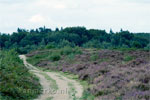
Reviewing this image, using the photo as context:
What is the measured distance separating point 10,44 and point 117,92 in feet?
278

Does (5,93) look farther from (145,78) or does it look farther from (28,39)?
(28,39)

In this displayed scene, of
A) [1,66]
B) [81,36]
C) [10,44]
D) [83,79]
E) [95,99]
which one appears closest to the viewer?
[95,99]

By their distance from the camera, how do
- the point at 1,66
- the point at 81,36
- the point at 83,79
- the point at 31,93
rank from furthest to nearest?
the point at 81,36, the point at 83,79, the point at 1,66, the point at 31,93

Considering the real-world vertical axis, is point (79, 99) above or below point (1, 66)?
below

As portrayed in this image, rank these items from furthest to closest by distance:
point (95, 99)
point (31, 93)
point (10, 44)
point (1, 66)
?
point (10, 44) → point (1, 66) → point (31, 93) → point (95, 99)

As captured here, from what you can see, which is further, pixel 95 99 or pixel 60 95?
pixel 60 95

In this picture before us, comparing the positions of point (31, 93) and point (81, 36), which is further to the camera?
point (81, 36)

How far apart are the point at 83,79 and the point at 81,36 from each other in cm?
7891

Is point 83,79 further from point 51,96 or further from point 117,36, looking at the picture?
point 117,36

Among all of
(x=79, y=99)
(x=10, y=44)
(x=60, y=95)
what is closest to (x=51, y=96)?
(x=60, y=95)

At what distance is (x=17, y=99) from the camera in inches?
556

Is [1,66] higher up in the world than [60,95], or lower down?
higher up

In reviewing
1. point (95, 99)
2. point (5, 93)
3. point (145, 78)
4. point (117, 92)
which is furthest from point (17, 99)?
point (145, 78)

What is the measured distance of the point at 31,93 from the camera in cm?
1571
